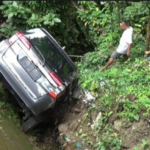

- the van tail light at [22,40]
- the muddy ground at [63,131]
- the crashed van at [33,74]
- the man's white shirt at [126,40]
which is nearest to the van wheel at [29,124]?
the crashed van at [33,74]

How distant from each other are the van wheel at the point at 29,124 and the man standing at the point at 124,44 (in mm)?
1917

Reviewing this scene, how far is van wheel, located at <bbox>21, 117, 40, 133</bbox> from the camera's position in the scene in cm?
505

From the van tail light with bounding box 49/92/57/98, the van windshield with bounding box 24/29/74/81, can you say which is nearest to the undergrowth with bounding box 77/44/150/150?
the van windshield with bounding box 24/29/74/81

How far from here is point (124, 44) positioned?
5.84 metres

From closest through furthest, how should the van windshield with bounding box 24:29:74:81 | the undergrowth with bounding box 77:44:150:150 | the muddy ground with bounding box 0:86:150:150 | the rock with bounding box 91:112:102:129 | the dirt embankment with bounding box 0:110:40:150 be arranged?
the dirt embankment with bounding box 0:110:40:150
the muddy ground with bounding box 0:86:150:150
the undergrowth with bounding box 77:44:150:150
the rock with bounding box 91:112:102:129
the van windshield with bounding box 24:29:74:81

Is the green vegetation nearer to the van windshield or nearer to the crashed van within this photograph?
the van windshield

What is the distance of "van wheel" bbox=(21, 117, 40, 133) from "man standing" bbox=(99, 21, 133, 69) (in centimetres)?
192

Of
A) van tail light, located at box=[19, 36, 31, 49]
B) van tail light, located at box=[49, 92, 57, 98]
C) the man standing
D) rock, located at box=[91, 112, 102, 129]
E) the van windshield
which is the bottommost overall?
rock, located at box=[91, 112, 102, 129]

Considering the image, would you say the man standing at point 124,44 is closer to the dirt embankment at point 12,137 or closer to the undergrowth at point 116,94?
the undergrowth at point 116,94

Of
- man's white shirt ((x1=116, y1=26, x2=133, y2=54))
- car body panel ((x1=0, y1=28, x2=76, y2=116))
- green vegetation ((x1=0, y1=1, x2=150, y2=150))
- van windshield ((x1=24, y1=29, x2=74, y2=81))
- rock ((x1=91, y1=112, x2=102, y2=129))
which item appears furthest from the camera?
man's white shirt ((x1=116, y1=26, x2=133, y2=54))

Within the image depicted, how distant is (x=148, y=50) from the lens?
6.21 meters

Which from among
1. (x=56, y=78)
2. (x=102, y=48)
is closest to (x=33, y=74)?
(x=56, y=78)

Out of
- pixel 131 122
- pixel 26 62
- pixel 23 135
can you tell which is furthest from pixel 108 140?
pixel 26 62

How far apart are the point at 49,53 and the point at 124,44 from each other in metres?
1.55
